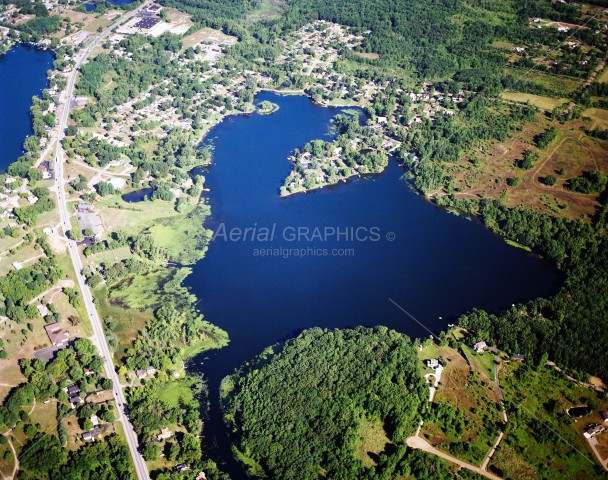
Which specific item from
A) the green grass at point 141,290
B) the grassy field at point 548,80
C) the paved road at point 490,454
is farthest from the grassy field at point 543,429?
the grassy field at point 548,80

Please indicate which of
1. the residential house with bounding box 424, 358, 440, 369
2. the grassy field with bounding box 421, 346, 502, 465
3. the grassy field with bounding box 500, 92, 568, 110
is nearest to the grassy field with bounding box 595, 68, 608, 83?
the grassy field with bounding box 500, 92, 568, 110

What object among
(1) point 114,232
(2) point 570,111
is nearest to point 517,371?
(1) point 114,232

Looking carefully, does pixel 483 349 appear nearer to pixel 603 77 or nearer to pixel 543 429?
pixel 543 429

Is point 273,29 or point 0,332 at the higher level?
point 273,29

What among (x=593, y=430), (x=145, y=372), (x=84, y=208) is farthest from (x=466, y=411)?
(x=84, y=208)

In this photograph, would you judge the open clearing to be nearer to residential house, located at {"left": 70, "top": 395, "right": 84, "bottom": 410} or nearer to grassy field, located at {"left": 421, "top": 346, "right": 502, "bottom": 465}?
residential house, located at {"left": 70, "top": 395, "right": 84, "bottom": 410}

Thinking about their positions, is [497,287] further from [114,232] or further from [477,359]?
[114,232]
